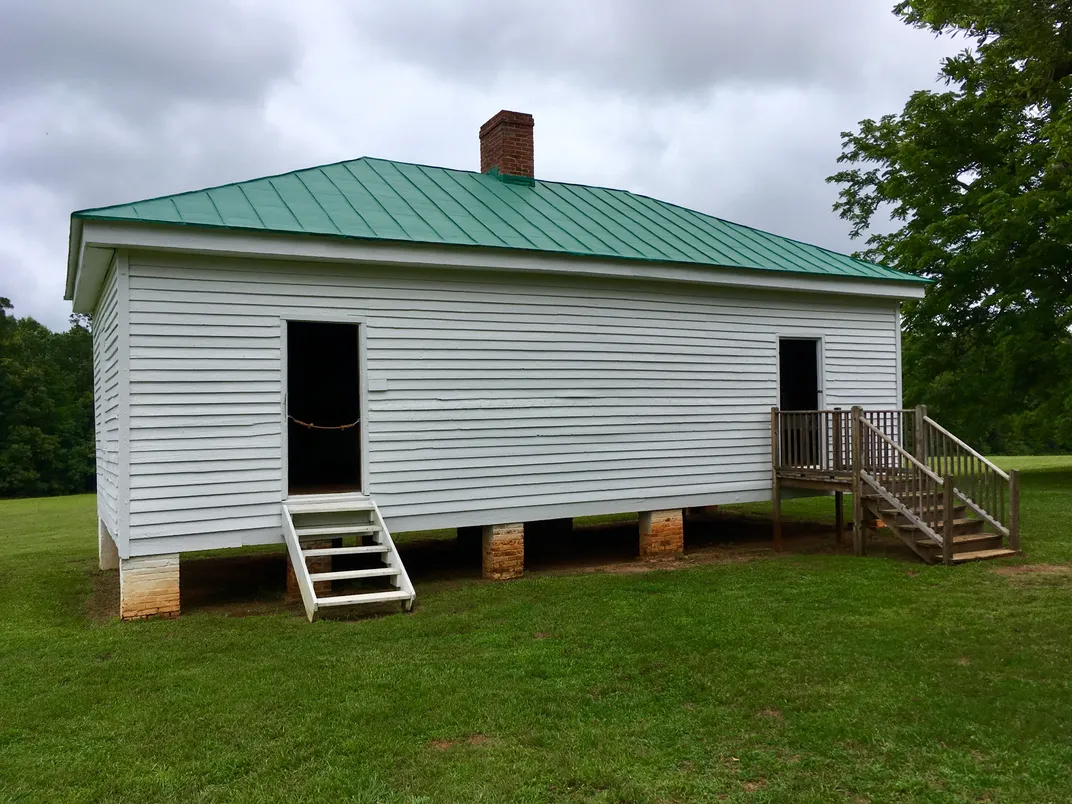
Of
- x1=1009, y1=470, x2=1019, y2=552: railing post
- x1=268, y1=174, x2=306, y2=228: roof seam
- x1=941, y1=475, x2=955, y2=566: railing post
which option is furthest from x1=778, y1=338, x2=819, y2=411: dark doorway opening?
x1=268, y1=174, x2=306, y2=228: roof seam

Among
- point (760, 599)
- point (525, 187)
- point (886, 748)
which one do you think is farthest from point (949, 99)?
point (886, 748)

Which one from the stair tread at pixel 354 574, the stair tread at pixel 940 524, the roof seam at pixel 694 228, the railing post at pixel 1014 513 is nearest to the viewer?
the stair tread at pixel 354 574

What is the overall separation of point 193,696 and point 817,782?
4.28 meters

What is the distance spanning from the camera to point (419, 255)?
974 centimetres

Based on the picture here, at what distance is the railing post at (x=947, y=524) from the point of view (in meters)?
10.1

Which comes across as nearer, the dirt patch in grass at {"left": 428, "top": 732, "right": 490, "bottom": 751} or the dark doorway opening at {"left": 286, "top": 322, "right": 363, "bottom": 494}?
the dirt patch in grass at {"left": 428, "top": 732, "right": 490, "bottom": 751}

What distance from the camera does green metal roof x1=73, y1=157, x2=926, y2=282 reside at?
945cm

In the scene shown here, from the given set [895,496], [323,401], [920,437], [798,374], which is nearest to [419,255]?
[323,401]

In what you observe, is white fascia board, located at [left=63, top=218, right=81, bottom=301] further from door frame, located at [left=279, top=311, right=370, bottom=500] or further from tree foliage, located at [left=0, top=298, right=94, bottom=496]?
tree foliage, located at [left=0, top=298, right=94, bottom=496]

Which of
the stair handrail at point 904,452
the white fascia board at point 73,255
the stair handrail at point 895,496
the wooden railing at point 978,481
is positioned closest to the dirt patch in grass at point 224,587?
the white fascia board at point 73,255

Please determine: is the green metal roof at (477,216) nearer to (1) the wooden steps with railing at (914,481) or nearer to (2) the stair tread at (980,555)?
(1) the wooden steps with railing at (914,481)

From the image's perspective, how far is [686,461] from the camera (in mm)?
11883

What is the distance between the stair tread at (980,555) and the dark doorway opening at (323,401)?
9322mm

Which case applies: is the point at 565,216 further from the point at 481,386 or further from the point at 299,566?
the point at 299,566
